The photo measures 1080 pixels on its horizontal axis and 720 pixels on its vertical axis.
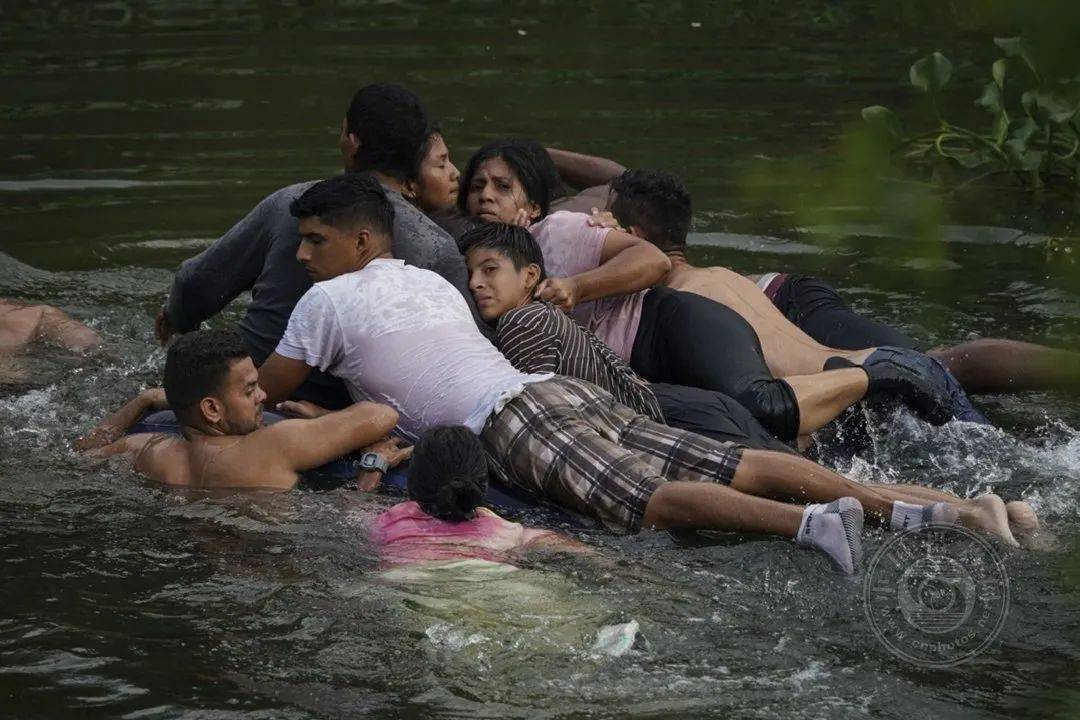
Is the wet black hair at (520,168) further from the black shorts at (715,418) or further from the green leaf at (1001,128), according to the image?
the green leaf at (1001,128)

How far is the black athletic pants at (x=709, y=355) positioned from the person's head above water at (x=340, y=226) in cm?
132

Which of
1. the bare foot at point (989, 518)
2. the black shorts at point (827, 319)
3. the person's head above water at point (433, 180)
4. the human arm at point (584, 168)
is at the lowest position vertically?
A: the bare foot at point (989, 518)

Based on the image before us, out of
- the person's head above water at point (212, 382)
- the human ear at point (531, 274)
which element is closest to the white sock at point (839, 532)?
the human ear at point (531, 274)

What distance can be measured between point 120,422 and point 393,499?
4.42ft

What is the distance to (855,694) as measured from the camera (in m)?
4.02

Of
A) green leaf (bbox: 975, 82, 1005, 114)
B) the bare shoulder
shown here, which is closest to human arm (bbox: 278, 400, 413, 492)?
the bare shoulder

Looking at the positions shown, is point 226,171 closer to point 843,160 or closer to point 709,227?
point 709,227

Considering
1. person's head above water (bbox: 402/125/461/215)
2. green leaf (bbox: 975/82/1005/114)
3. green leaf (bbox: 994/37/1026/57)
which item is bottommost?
person's head above water (bbox: 402/125/461/215)

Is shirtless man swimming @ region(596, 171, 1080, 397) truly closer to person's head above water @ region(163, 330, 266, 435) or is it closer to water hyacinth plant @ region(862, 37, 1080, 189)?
water hyacinth plant @ region(862, 37, 1080, 189)

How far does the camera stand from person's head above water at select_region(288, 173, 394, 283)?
20.0 feet

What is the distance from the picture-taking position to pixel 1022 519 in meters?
5.20

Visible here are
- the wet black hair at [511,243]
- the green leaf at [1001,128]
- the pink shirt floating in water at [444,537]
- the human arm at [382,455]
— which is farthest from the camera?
the green leaf at [1001,128]

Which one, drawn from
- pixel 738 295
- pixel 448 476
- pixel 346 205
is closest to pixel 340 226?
pixel 346 205

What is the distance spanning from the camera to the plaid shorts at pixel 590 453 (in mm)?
5422
